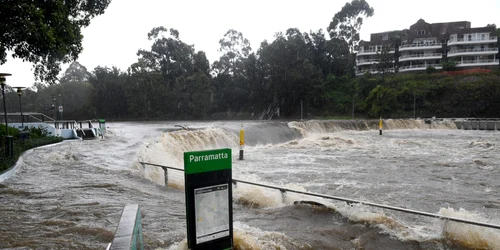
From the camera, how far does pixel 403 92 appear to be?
57.4 meters

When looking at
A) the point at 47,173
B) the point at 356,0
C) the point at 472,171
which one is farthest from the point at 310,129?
the point at 356,0

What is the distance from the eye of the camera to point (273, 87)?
6419 centimetres

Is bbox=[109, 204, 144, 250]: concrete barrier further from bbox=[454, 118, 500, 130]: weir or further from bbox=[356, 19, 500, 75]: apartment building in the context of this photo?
bbox=[356, 19, 500, 75]: apartment building

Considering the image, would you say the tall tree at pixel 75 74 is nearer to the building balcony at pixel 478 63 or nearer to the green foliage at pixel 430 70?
the green foliage at pixel 430 70

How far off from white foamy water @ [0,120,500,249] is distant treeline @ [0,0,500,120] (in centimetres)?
3874

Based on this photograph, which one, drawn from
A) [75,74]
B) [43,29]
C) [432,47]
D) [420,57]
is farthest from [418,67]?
[75,74]

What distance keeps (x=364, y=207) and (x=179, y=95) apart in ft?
198

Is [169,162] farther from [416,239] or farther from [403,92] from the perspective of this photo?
[403,92]

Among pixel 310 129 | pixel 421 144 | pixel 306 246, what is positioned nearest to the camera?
pixel 306 246

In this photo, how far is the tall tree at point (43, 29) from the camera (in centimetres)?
916

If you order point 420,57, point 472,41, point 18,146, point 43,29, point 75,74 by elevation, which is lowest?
point 18,146

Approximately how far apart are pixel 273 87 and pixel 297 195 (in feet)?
186

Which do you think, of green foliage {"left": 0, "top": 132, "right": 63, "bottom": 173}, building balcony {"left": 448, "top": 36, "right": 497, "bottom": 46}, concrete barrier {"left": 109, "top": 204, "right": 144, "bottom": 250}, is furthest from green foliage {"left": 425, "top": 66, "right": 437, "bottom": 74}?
concrete barrier {"left": 109, "top": 204, "right": 144, "bottom": 250}

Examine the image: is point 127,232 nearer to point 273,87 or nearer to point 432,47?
point 273,87
